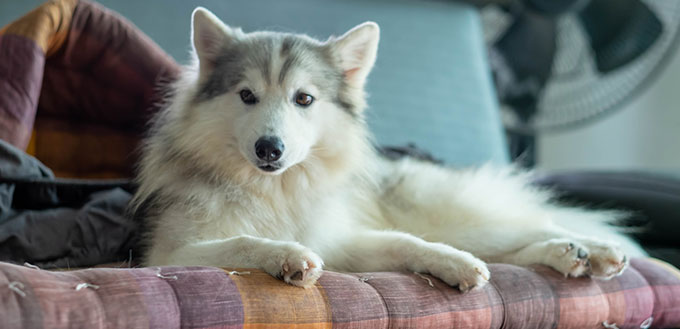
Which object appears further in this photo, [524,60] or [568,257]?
[524,60]

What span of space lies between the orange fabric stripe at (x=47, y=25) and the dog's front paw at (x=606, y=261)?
139 centimetres

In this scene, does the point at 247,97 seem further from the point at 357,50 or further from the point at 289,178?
the point at 357,50

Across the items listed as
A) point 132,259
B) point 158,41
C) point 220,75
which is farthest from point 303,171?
point 158,41

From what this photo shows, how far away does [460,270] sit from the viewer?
1.05 m

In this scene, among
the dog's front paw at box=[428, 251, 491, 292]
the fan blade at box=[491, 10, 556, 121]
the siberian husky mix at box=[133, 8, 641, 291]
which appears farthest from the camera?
the fan blade at box=[491, 10, 556, 121]

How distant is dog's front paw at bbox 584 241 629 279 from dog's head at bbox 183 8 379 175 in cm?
63

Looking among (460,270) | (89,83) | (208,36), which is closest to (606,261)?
(460,270)

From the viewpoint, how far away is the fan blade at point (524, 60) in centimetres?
239

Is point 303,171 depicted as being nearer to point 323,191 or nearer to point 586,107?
point 323,191

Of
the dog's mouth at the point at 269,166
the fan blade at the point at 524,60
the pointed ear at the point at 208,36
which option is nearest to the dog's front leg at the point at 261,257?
the dog's mouth at the point at 269,166

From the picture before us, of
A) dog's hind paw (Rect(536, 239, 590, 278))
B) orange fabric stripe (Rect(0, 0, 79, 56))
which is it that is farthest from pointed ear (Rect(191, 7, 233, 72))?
dog's hind paw (Rect(536, 239, 590, 278))

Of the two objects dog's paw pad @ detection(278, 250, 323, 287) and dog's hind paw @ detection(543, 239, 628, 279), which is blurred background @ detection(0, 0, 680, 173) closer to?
dog's hind paw @ detection(543, 239, 628, 279)

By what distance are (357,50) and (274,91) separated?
0.27 m

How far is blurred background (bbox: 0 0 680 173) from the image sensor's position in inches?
77.9
